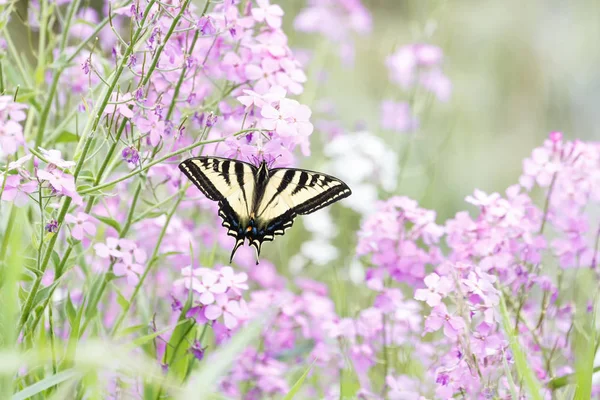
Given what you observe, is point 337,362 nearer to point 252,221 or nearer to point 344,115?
point 252,221

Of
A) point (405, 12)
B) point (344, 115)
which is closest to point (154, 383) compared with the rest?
point (344, 115)

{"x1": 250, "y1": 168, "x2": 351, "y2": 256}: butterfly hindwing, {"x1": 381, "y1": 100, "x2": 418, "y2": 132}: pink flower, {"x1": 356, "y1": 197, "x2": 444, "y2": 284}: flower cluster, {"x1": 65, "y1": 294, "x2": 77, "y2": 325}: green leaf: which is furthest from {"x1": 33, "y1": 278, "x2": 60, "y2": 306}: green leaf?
{"x1": 381, "y1": 100, "x2": 418, "y2": 132}: pink flower

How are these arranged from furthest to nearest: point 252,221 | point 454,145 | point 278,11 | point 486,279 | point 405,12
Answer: point 405,12 < point 454,145 < point 252,221 < point 278,11 < point 486,279

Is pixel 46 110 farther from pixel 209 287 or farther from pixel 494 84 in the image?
pixel 494 84

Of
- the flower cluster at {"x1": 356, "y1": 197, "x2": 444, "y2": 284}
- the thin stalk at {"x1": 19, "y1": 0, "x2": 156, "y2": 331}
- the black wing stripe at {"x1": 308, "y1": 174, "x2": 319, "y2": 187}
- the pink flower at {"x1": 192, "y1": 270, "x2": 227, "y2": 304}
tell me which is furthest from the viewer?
the flower cluster at {"x1": 356, "y1": 197, "x2": 444, "y2": 284}

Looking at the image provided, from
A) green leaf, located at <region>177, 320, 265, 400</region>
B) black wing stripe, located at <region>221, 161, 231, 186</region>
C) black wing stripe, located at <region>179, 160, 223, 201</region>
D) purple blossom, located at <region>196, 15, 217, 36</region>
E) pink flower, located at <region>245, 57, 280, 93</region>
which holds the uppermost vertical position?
pink flower, located at <region>245, 57, 280, 93</region>

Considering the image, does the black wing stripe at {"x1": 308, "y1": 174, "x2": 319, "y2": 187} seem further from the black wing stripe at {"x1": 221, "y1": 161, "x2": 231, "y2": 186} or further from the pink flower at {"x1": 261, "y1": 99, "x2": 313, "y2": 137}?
the pink flower at {"x1": 261, "y1": 99, "x2": 313, "y2": 137}
